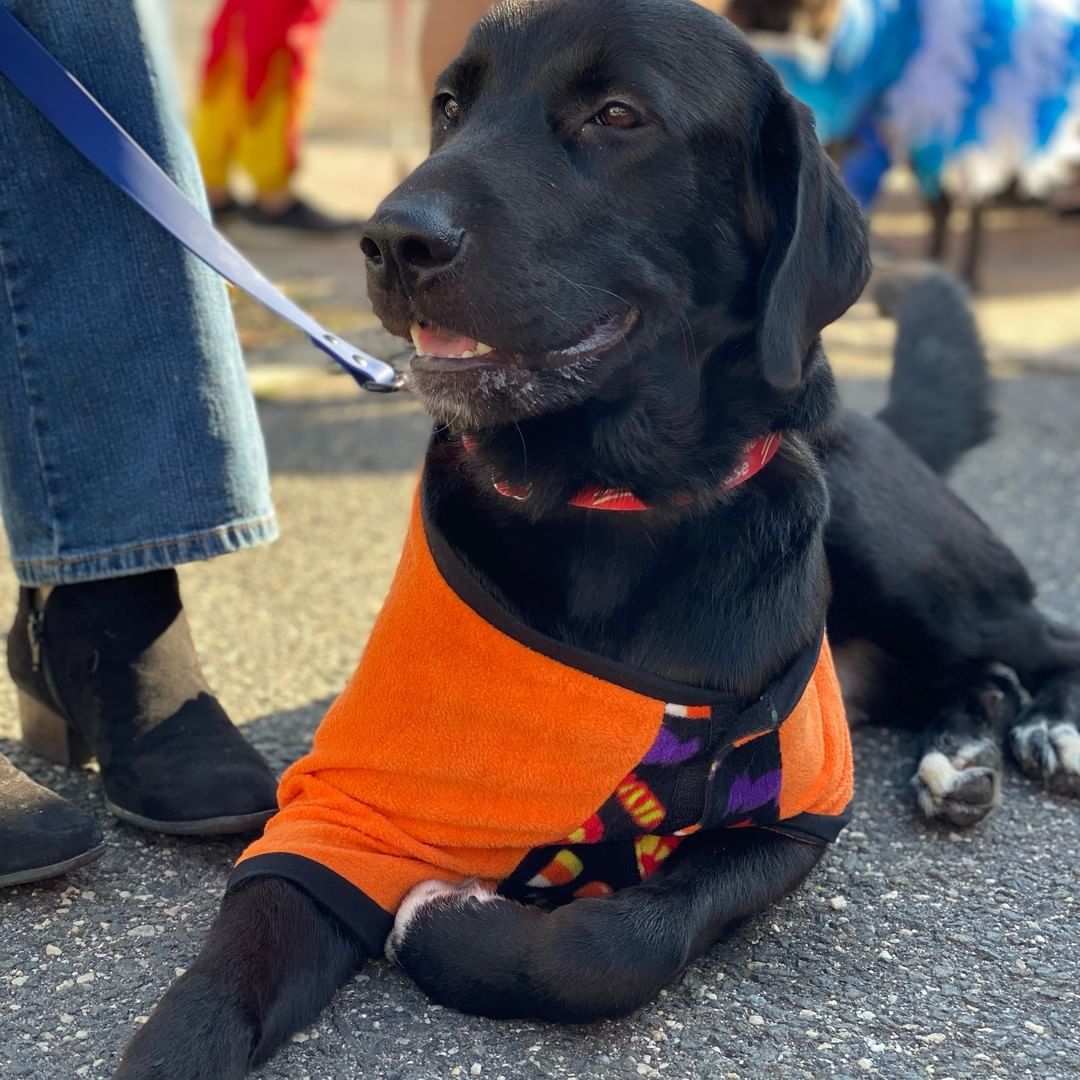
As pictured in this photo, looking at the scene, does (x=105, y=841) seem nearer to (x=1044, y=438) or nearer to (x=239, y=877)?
(x=239, y=877)

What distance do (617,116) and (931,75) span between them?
4.53 metres

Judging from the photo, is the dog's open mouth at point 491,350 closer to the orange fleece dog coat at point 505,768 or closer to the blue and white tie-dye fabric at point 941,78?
the orange fleece dog coat at point 505,768

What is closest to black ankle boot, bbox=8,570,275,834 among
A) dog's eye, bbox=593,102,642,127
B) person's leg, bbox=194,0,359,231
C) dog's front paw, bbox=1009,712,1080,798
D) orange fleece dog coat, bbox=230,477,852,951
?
orange fleece dog coat, bbox=230,477,852,951

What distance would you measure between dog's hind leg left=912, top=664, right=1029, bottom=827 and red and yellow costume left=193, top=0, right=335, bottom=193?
5.35 meters

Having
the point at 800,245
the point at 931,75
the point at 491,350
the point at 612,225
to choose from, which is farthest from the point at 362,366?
the point at 931,75

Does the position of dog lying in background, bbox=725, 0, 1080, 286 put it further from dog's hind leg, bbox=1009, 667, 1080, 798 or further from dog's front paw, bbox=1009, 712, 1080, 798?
dog's front paw, bbox=1009, 712, 1080, 798

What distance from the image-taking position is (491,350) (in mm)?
2043

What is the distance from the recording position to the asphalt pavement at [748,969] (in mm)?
1864

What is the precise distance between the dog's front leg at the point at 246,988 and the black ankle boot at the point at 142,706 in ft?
1.24

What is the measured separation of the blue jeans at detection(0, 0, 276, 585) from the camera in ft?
7.50

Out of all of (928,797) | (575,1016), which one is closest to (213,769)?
(575,1016)

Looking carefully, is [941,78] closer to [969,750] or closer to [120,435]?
[969,750]

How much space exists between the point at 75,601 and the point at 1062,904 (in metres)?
1.67

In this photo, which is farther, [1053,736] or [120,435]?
[1053,736]
